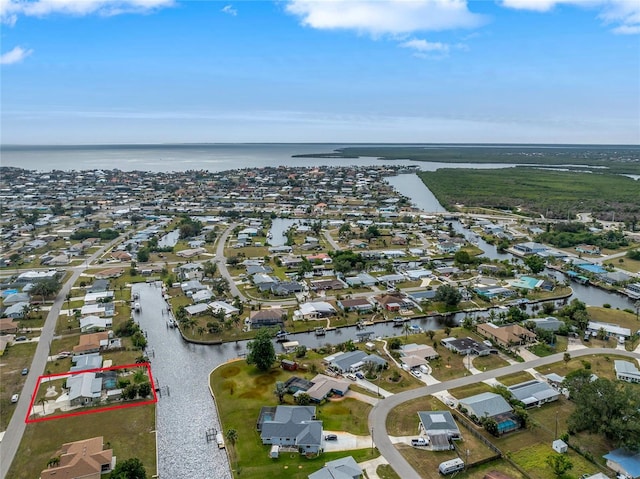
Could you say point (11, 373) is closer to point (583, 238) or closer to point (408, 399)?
point (408, 399)

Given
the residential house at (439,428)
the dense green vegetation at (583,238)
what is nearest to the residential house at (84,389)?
the residential house at (439,428)

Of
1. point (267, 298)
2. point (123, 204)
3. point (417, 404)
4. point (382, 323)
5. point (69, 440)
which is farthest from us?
point (123, 204)

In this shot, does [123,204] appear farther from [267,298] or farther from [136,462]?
[136,462]

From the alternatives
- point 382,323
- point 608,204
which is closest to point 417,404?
point 382,323

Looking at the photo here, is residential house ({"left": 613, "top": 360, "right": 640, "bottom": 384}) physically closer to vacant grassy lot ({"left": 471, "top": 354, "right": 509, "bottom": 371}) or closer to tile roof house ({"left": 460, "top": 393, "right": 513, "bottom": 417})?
vacant grassy lot ({"left": 471, "top": 354, "right": 509, "bottom": 371})

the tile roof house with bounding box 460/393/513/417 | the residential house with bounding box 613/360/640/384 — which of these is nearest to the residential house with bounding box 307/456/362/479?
the tile roof house with bounding box 460/393/513/417

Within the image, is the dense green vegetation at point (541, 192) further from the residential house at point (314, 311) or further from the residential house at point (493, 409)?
the residential house at point (493, 409)

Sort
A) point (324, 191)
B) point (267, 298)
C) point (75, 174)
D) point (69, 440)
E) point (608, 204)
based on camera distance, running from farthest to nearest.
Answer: point (75, 174)
point (324, 191)
point (608, 204)
point (267, 298)
point (69, 440)
